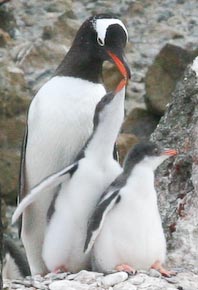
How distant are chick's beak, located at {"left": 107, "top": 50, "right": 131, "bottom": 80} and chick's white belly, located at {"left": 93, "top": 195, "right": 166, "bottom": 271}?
0.56 metres

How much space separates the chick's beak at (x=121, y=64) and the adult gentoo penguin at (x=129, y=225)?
367mm

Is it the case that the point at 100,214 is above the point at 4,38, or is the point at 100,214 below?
above

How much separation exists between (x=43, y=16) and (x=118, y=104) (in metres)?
8.08

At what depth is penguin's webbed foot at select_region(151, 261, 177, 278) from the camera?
445cm

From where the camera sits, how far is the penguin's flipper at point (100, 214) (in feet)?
14.6

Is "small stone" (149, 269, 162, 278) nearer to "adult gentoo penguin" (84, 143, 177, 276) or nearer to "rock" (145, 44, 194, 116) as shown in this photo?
"adult gentoo penguin" (84, 143, 177, 276)

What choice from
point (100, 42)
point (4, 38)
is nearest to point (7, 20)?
point (4, 38)

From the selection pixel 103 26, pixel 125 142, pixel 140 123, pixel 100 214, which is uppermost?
pixel 103 26

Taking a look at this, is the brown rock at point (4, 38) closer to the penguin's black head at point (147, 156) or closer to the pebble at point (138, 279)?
the penguin's black head at point (147, 156)

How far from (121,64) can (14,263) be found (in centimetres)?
202

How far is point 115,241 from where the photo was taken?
4.48 meters

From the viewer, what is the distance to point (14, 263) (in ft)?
21.5

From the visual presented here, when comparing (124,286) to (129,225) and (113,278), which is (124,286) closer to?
(113,278)

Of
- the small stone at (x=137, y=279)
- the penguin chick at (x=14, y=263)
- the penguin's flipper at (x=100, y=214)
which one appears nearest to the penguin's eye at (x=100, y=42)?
the penguin's flipper at (x=100, y=214)
